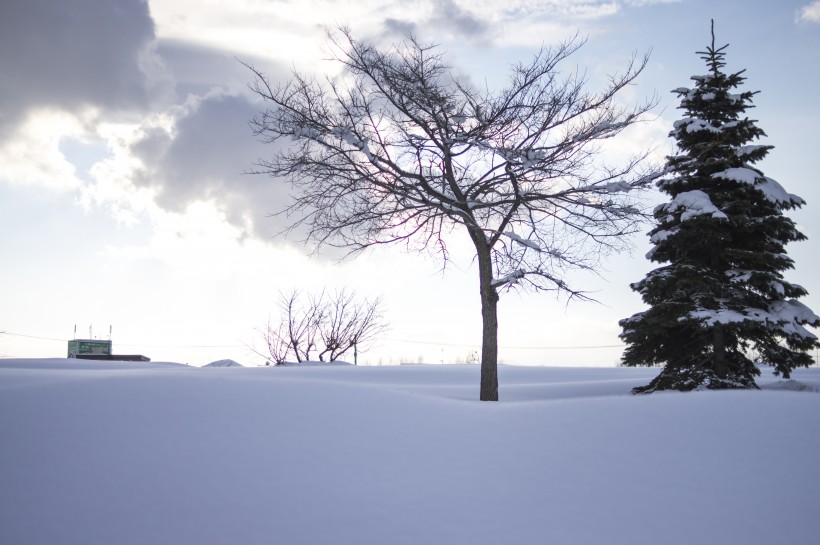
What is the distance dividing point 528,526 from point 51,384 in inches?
268

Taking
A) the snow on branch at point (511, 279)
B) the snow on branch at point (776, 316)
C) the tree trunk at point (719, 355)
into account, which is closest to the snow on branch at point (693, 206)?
the snow on branch at point (776, 316)

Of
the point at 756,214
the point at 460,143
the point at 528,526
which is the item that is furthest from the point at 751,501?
the point at 756,214

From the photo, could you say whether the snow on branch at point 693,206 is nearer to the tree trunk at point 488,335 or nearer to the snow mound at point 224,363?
the tree trunk at point 488,335

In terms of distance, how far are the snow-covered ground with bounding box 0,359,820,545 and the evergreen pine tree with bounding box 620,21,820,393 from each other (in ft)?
12.7

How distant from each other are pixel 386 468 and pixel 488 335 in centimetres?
557

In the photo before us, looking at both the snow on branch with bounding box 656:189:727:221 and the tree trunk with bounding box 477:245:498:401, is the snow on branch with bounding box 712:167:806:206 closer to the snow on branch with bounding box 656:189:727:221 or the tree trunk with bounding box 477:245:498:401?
the snow on branch with bounding box 656:189:727:221

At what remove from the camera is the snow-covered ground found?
5.73 m

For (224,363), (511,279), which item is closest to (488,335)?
(511,279)

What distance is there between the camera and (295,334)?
26828 millimetres

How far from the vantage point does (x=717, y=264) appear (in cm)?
1320

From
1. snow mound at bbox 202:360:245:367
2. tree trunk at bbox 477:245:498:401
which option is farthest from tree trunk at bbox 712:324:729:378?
snow mound at bbox 202:360:245:367

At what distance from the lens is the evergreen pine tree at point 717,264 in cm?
1245

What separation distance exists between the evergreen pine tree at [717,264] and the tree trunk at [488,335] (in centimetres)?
339

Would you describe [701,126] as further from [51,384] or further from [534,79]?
[51,384]
